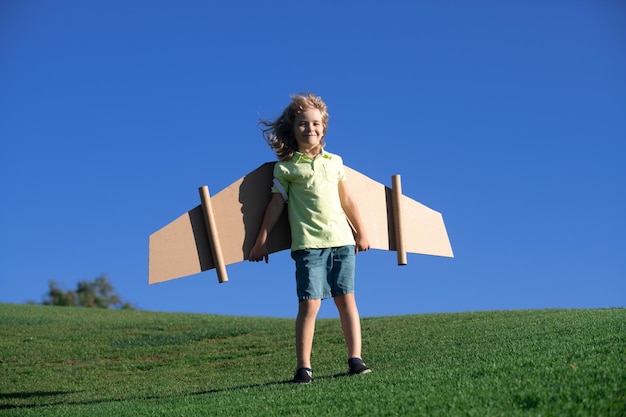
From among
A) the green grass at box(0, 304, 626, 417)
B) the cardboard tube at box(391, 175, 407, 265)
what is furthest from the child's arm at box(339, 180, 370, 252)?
the green grass at box(0, 304, 626, 417)

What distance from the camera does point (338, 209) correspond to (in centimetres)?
643

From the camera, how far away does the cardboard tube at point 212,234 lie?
6.69 meters

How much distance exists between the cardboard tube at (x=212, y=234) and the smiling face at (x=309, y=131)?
96cm

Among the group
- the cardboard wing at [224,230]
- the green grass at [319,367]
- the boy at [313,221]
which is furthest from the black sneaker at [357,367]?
the cardboard wing at [224,230]

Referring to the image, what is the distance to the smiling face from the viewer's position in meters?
Result: 6.52

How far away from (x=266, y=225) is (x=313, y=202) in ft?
1.87

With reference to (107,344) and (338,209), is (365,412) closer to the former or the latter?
(338,209)

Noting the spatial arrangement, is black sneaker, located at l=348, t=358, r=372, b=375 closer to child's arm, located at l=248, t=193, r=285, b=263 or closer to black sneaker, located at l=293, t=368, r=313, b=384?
black sneaker, located at l=293, t=368, r=313, b=384

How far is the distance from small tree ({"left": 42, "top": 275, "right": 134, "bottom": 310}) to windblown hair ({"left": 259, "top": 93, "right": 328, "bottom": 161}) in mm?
38532

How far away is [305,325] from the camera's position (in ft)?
20.2

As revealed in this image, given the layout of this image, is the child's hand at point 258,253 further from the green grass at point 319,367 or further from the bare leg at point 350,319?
the green grass at point 319,367

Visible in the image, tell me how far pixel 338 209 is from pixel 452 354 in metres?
1.90

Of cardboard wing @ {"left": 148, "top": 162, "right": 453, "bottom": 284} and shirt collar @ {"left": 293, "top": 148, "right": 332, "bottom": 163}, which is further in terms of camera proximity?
cardboard wing @ {"left": 148, "top": 162, "right": 453, "bottom": 284}

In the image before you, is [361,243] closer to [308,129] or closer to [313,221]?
[313,221]
